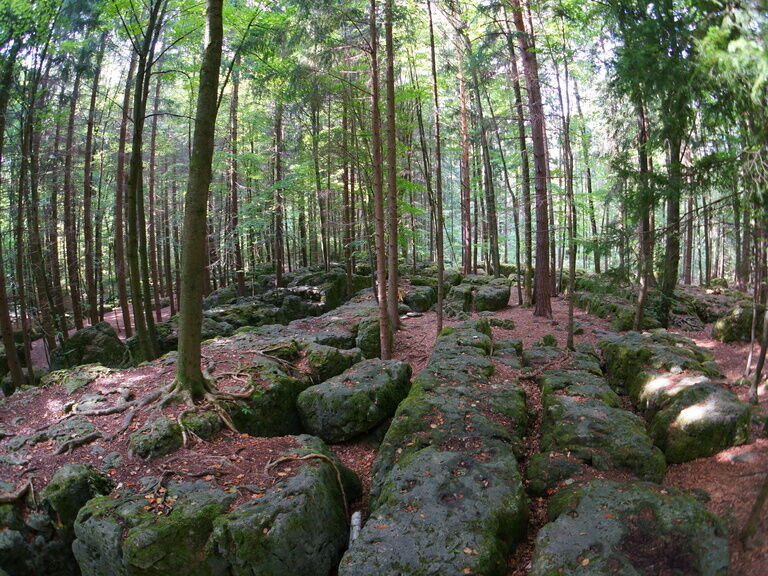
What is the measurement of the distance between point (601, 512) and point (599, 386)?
411 centimetres

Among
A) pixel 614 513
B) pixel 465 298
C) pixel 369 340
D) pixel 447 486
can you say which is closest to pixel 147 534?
pixel 447 486

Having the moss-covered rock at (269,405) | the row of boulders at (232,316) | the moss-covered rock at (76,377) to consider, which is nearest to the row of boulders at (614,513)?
the moss-covered rock at (269,405)

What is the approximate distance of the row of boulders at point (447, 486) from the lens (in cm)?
364

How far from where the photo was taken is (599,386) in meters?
7.60

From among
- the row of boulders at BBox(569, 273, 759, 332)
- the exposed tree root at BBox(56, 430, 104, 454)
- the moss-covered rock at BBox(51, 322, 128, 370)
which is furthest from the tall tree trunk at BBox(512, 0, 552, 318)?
the moss-covered rock at BBox(51, 322, 128, 370)

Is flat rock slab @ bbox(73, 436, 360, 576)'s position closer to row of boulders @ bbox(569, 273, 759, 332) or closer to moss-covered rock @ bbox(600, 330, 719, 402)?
moss-covered rock @ bbox(600, 330, 719, 402)

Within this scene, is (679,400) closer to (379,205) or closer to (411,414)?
(411,414)

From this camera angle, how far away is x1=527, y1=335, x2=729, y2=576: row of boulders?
11.1ft

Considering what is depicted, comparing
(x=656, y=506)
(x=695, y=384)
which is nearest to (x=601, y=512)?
(x=656, y=506)

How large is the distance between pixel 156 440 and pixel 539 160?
1264 centimetres

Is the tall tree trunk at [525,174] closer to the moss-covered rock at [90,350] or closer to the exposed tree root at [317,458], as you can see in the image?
the exposed tree root at [317,458]

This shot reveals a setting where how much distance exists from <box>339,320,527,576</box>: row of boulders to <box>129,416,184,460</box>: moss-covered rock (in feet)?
9.08

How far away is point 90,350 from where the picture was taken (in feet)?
46.2

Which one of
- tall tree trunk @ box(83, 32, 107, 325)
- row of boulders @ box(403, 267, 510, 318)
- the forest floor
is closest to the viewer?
the forest floor
